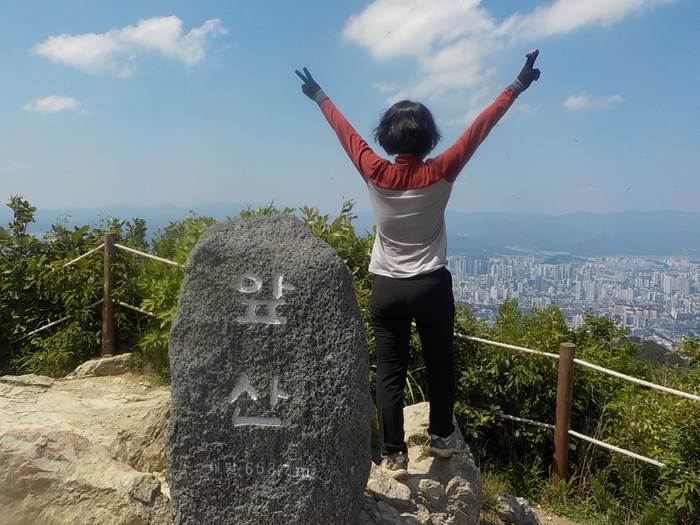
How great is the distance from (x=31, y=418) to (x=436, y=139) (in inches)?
122

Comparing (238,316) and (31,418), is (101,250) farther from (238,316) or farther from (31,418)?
(238,316)

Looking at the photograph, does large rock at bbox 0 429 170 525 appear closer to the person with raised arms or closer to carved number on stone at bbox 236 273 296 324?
carved number on stone at bbox 236 273 296 324

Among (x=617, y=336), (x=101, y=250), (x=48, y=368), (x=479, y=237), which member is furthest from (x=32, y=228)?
(x=479, y=237)

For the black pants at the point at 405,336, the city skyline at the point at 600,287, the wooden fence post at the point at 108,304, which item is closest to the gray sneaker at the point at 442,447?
the black pants at the point at 405,336

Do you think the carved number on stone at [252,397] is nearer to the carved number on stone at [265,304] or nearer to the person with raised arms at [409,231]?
the carved number on stone at [265,304]

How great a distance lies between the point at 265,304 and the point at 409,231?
2.61 ft

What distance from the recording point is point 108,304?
5.94 meters

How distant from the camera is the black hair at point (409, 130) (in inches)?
118

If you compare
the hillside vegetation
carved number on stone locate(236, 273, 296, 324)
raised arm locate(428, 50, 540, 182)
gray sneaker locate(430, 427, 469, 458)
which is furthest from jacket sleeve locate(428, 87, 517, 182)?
the hillside vegetation

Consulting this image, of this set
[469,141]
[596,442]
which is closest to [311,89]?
[469,141]

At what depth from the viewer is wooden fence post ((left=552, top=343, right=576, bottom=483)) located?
415 centimetres

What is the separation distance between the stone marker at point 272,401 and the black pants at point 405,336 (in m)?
0.33

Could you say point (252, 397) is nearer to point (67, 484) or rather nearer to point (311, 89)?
point (67, 484)

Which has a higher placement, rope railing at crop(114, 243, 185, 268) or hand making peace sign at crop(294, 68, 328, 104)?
hand making peace sign at crop(294, 68, 328, 104)
